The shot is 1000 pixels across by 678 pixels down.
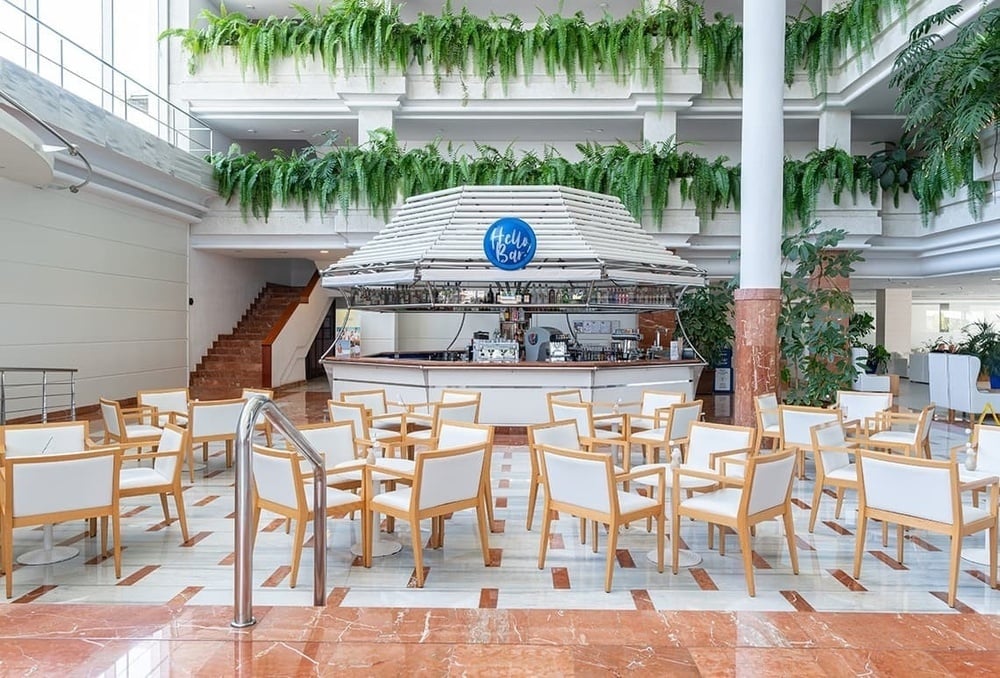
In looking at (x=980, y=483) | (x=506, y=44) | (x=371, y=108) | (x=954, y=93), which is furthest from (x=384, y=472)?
(x=506, y=44)

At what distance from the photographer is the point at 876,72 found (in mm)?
10875

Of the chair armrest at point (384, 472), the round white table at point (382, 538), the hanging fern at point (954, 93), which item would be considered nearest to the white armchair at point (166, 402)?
the round white table at point (382, 538)

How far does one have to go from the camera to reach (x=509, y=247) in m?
8.86

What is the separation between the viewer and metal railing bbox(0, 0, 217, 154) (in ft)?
30.2

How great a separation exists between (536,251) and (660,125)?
16.7 feet

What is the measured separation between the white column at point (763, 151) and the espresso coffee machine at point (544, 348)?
2707 millimetres

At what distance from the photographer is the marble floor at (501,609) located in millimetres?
2676

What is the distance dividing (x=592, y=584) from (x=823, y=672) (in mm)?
1589

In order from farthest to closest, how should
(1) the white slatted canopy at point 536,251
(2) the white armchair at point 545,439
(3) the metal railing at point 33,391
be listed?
(1) the white slatted canopy at point 536,251, (3) the metal railing at point 33,391, (2) the white armchair at point 545,439

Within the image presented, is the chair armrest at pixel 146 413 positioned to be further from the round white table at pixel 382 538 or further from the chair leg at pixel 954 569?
the chair leg at pixel 954 569

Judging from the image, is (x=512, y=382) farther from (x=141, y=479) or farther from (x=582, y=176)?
(x=141, y=479)

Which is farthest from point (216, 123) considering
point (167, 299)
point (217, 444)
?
point (217, 444)

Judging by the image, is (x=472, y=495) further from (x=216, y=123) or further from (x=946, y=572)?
(x=216, y=123)

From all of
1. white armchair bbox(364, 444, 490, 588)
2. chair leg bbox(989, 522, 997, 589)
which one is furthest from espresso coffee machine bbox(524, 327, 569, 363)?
chair leg bbox(989, 522, 997, 589)
